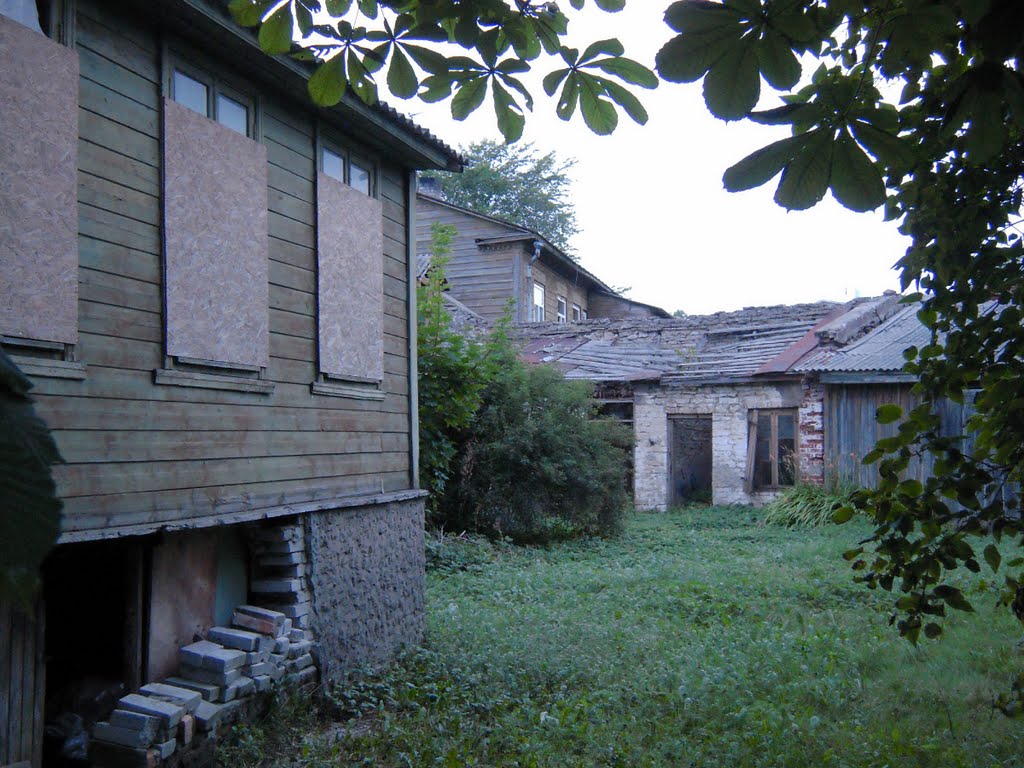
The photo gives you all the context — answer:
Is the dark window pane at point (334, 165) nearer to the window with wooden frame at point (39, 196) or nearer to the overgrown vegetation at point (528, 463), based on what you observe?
the window with wooden frame at point (39, 196)

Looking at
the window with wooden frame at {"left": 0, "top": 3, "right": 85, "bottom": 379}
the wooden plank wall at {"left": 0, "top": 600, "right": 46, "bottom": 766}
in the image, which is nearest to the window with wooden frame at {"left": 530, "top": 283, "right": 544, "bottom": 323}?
the window with wooden frame at {"left": 0, "top": 3, "right": 85, "bottom": 379}

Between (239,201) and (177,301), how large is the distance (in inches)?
37.5

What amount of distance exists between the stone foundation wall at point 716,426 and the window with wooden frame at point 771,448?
177 millimetres

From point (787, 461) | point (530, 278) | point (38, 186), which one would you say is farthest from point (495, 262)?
point (38, 186)

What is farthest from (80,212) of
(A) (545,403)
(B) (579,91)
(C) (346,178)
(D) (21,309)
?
(A) (545,403)

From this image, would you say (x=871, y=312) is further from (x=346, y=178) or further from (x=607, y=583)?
(x=346, y=178)

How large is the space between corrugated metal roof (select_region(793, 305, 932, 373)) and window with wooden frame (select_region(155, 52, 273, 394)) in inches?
506

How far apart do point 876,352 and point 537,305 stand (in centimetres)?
1106

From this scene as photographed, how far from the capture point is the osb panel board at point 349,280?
6652 millimetres

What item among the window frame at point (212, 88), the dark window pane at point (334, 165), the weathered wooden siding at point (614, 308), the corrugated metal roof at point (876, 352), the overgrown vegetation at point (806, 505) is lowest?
the overgrown vegetation at point (806, 505)

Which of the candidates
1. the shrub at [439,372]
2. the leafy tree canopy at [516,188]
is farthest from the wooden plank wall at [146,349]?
the leafy tree canopy at [516,188]

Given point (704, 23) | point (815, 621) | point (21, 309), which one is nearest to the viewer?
point (704, 23)

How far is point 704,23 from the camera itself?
5.72ft

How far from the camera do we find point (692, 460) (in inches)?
813
